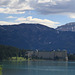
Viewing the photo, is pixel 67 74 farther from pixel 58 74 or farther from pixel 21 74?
pixel 21 74

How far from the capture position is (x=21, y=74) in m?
82.2

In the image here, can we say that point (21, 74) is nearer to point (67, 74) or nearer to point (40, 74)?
point (40, 74)

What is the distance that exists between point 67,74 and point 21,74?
1496 cm

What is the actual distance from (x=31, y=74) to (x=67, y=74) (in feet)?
37.7

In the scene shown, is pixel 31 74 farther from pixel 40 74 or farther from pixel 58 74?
pixel 58 74

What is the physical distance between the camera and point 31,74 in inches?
3332

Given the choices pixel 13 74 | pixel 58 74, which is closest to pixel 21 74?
pixel 13 74

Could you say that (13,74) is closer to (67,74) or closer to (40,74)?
(40,74)

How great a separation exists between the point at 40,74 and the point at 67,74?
881 cm

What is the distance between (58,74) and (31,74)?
27.4 ft

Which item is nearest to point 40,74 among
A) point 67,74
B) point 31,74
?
point 31,74

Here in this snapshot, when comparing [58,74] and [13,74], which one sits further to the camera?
[58,74]

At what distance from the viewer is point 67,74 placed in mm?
88375

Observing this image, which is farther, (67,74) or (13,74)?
(67,74)
